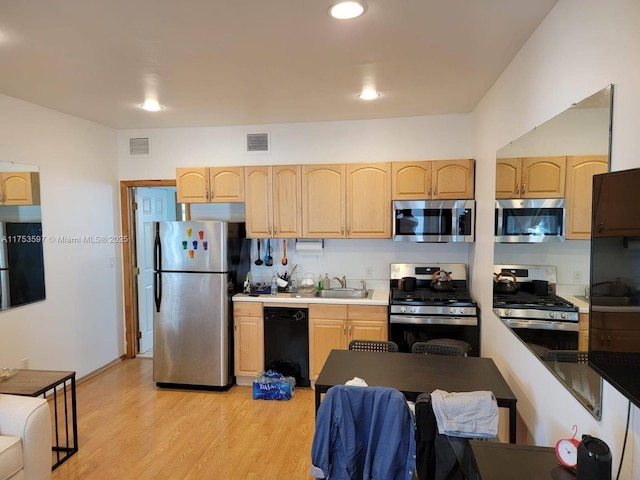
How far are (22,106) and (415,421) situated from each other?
12.6ft

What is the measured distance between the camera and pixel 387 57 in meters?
2.50

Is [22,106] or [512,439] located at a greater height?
[22,106]

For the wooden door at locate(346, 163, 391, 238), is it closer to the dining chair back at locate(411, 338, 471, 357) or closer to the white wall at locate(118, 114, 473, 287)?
the white wall at locate(118, 114, 473, 287)

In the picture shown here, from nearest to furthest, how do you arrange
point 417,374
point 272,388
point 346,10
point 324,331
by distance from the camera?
point 346,10, point 417,374, point 272,388, point 324,331

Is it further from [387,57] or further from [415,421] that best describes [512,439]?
[387,57]

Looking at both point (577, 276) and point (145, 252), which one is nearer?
point (577, 276)

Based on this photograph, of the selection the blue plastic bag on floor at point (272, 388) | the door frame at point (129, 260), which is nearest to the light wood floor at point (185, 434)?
the blue plastic bag on floor at point (272, 388)

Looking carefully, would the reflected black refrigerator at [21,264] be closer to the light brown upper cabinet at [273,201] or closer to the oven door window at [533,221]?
the light brown upper cabinet at [273,201]

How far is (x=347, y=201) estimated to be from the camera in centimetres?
390

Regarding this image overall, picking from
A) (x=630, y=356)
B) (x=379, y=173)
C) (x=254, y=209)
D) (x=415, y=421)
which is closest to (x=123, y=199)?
(x=254, y=209)

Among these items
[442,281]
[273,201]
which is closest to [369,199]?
[273,201]

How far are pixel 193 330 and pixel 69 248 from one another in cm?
142

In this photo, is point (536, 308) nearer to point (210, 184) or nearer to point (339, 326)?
point (339, 326)

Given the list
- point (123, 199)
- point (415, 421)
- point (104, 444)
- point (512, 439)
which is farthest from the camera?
point (123, 199)
